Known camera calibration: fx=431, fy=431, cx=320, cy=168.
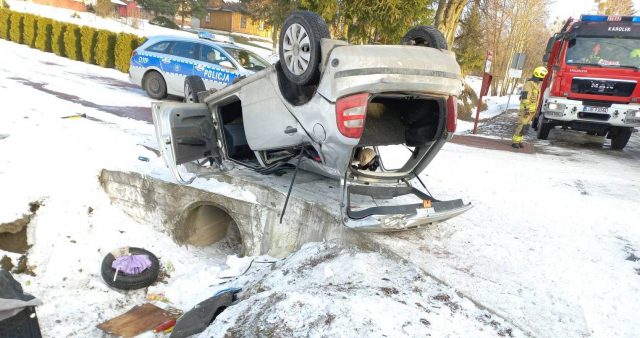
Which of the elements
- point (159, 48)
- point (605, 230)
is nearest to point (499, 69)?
point (159, 48)

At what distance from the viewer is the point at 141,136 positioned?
275 inches

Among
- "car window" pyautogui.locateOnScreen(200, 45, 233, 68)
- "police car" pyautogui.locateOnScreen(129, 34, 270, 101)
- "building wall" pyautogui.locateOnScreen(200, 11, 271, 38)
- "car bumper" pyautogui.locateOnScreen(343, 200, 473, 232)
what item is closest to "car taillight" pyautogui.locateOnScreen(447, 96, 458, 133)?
"car bumper" pyautogui.locateOnScreen(343, 200, 473, 232)

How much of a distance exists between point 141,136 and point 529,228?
5762 millimetres

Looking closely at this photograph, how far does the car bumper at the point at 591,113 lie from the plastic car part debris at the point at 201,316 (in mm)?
8605

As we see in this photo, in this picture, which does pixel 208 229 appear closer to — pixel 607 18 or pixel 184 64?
pixel 184 64

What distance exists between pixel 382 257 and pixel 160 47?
9.61 m

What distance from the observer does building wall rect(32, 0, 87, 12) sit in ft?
140

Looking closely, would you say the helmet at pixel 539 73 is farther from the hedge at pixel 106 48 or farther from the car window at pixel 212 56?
the hedge at pixel 106 48

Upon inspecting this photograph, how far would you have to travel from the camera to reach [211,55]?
10.3 m

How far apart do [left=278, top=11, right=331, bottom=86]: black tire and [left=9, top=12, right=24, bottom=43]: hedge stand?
71.7 feet

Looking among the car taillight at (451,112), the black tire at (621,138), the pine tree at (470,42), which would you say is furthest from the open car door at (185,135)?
the pine tree at (470,42)

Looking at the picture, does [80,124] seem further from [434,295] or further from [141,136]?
[434,295]

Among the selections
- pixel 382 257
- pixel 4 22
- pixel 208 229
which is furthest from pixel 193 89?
pixel 4 22

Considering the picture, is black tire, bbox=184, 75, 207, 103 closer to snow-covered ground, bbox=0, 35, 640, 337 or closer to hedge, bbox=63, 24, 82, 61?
snow-covered ground, bbox=0, 35, 640, 337
